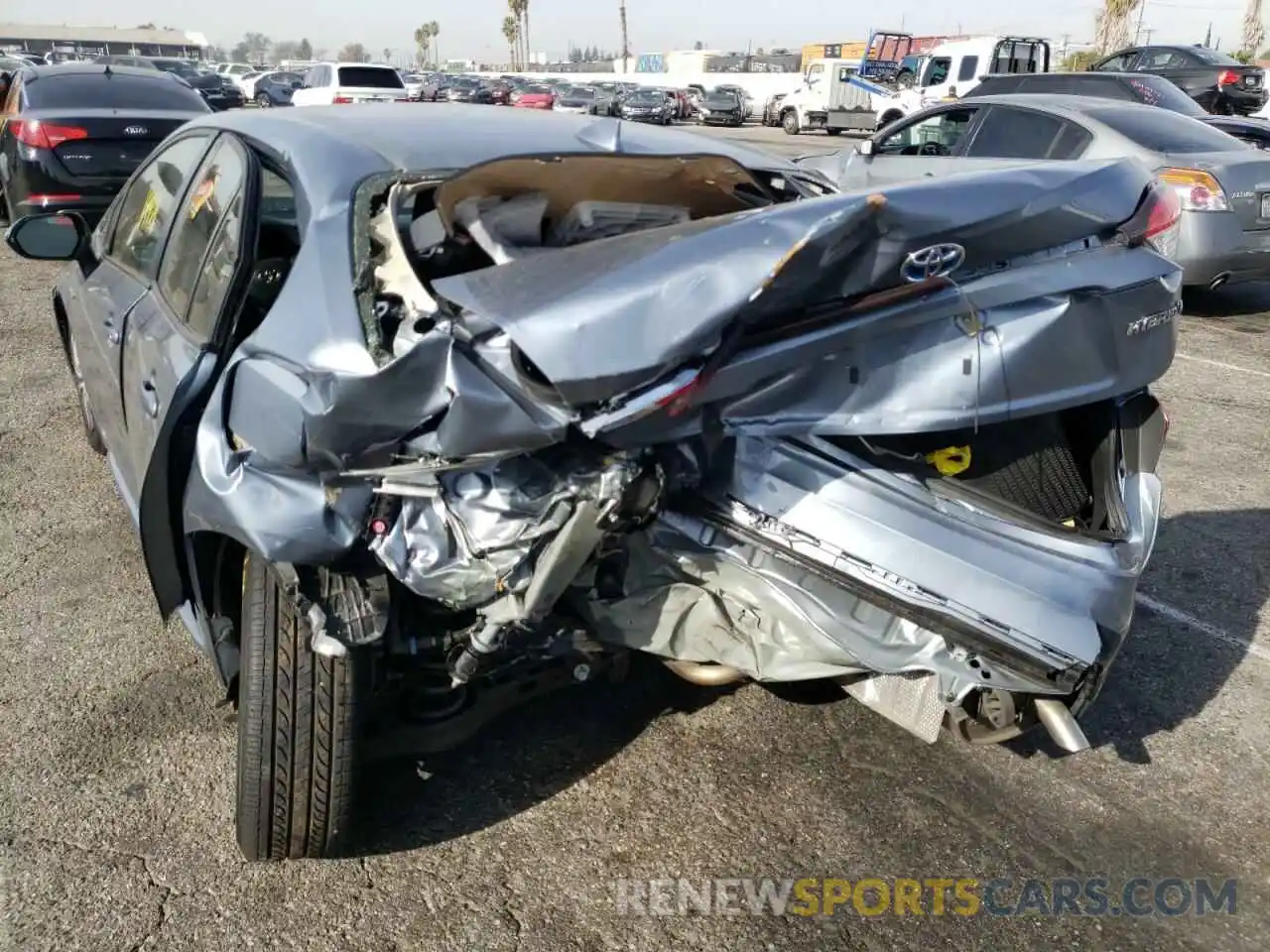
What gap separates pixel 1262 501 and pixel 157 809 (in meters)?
4.72

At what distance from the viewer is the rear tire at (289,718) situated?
91.7 inches

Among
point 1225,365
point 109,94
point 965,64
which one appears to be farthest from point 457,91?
point 1225,365

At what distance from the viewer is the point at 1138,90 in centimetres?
1116

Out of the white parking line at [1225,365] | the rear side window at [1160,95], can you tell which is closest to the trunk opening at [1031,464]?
the white parking line at [1225,365]

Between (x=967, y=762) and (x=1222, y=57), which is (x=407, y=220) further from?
(x=1222, y=57)

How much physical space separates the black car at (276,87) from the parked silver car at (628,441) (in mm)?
34805

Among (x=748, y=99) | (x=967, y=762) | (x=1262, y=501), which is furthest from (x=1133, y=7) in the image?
(x=967, y=762)

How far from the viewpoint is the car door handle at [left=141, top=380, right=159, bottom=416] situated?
9.33ft

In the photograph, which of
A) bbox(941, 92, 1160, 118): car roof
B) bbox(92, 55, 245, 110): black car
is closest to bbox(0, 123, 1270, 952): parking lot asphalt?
bbox(941, 92, 1160, 118): car roof

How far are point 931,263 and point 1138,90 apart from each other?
10910 mm

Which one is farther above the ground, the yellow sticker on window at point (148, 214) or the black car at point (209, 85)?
the black car at point (209, 85)

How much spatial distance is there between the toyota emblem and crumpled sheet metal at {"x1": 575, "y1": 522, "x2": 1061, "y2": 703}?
67 cm

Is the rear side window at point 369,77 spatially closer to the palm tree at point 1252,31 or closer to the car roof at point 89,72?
the car roof at point 89,72

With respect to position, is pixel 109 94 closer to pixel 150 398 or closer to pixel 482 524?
pixel 150 398
